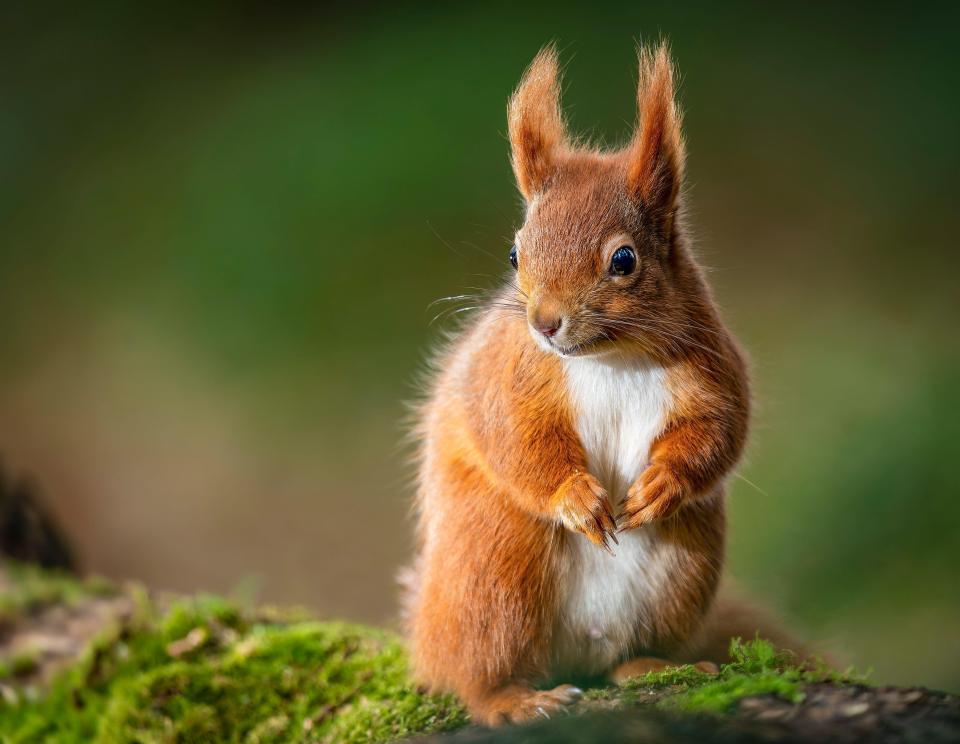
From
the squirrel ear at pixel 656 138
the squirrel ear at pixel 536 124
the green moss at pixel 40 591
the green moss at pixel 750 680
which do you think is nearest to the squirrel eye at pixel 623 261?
the squirrel ear at pixel 656 138

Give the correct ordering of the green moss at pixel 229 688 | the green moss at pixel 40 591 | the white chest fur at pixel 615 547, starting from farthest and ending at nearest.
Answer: the green moss at pixel 40 591 < the green moss at pixel 229 688 < the white chest fur at pixel 615 547

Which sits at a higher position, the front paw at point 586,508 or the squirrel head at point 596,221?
the squirrel head at point 596,221

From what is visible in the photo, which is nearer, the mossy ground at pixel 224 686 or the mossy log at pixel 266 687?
the mossy log at pixel 266 687

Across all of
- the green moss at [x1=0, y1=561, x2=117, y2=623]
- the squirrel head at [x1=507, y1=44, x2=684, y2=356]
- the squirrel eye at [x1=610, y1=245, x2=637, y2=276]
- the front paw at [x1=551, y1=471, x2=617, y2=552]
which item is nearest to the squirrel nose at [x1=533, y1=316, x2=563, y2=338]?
the squirrel head at [x1=507, y1=44, x2=684, y2=356]

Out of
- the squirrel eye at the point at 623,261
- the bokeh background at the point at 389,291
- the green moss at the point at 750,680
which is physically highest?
the bokeh background at the point at 389,291

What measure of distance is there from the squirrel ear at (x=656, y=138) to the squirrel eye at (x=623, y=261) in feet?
0.54

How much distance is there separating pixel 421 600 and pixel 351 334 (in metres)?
4.53

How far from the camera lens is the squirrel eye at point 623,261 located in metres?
2.33

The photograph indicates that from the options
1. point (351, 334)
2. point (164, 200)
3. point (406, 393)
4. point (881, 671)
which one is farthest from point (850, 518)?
point (164, 200)

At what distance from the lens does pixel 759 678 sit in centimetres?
210

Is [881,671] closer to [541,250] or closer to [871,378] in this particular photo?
[871,378]

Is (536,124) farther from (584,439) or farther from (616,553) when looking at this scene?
(616,553)

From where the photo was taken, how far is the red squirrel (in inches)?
93.2

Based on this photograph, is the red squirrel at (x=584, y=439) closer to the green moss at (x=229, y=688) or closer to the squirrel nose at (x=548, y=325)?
the squirrel nose at (x=548, y=325)
